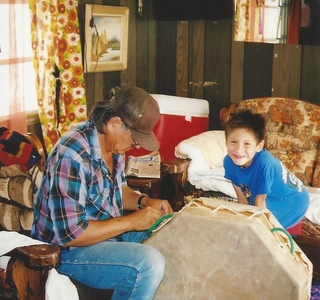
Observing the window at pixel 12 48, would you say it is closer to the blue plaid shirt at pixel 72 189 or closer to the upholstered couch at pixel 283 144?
the upholstered couch at pixel 283 144

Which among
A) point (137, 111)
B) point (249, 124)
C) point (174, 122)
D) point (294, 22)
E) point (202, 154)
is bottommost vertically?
point (202, 154)

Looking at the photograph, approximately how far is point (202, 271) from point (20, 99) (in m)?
1.71

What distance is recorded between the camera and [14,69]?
10.4ft

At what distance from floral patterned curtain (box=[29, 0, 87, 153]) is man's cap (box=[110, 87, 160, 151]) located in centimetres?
148

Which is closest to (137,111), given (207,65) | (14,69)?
(14,69)

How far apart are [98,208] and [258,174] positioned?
852 millimetres

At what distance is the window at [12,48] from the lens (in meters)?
3.14

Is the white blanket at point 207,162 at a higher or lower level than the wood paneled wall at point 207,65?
lower

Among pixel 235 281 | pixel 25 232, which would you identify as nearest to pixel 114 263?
pixel 235 281

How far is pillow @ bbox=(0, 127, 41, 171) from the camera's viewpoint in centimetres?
248

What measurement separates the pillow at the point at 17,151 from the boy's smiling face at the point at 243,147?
89cm

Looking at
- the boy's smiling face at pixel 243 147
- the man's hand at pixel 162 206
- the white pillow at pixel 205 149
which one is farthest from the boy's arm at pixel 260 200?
the white pillow at pixel 205 149

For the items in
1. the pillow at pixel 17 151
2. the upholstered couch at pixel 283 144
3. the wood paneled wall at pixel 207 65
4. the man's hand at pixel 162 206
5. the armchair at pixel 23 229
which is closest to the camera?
the armchair at pixel 23 229

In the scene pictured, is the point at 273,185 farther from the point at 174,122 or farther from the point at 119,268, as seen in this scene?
the point at 174,122
